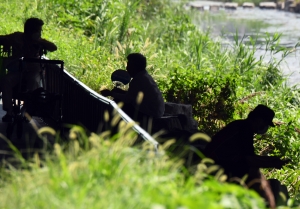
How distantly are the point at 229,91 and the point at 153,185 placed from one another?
29.6ft

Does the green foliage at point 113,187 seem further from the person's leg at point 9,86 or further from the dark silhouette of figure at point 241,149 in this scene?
the person's leg at point 9,86

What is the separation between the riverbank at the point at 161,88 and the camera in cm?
452

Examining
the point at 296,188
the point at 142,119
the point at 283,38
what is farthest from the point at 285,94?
the point at 283,38

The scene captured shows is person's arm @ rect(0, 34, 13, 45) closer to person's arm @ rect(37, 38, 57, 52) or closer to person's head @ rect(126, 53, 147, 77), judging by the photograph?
person's arm @ rect(37, 38, 57, 52)

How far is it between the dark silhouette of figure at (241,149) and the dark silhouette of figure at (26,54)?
3.15 m

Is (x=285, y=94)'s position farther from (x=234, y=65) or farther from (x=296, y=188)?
(x=296, y=188)

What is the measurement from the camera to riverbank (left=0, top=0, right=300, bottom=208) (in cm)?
452

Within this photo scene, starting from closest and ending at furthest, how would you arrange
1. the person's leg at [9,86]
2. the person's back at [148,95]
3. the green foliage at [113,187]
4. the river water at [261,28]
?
the green foliage at [113,187], the person's back at [148,95], the person's leg at [9,86], the river water at [261,28]

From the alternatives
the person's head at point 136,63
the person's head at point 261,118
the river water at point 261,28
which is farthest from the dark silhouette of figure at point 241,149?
the river water at point 261,28

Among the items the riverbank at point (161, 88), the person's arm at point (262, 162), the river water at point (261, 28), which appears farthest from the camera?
the river water at point (261, 28)

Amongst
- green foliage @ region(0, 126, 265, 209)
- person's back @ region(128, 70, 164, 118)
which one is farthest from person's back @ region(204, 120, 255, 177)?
green foliage @ region(0, 126, 265, 209)

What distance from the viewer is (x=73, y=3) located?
21797 millimetres

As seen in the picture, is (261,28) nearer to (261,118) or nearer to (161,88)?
(161,88)

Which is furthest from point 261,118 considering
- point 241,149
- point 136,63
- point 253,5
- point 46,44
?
point 253,5
